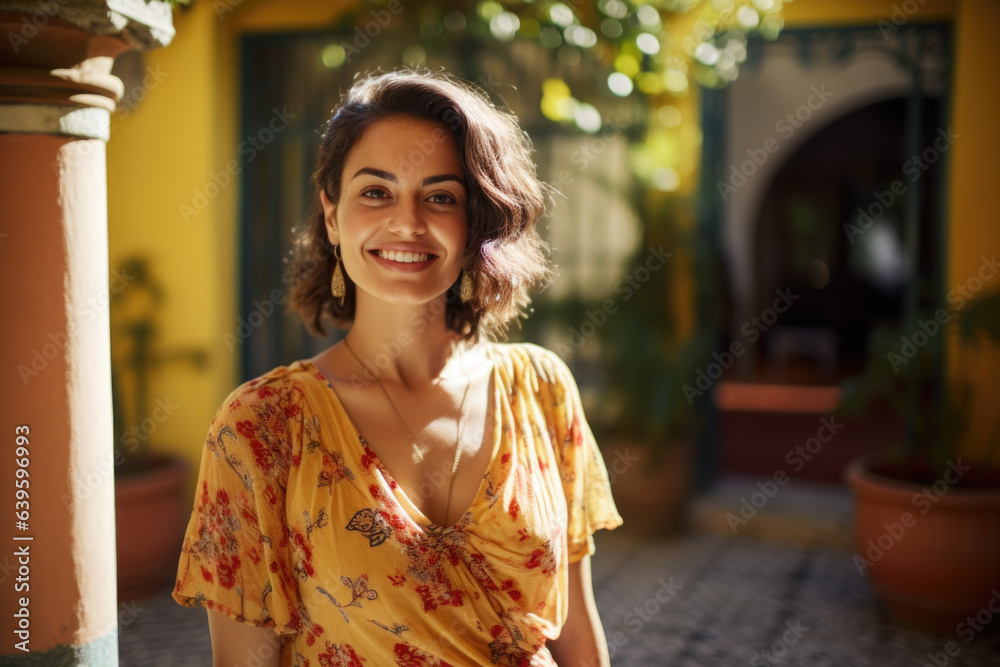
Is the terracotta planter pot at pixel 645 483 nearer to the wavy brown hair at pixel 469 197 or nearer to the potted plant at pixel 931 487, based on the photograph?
the potted plant at pixel 931 487

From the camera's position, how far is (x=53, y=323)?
4.95 feet

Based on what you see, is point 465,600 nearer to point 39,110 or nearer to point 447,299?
point 447,299

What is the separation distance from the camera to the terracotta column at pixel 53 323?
1.48m

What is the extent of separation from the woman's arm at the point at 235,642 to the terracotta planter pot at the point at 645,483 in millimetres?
3911

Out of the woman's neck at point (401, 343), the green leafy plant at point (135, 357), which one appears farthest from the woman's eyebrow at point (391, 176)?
the green leafy plant at point (135, 357)

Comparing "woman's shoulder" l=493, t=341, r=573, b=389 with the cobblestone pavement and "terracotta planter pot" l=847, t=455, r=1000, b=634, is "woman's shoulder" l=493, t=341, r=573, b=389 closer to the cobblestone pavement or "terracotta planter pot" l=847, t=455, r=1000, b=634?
the cobblestone pavement

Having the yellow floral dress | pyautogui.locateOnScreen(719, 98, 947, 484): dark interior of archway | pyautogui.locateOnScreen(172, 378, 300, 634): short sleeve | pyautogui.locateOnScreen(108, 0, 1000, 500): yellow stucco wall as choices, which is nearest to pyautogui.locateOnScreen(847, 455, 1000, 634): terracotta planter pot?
pyautogui.locateOnScreen(108, 0, 1000, 500): yellow stucco wall

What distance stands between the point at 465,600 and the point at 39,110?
105 cm

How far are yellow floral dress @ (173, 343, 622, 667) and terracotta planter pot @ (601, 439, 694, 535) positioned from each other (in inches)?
144

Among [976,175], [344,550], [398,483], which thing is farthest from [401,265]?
[976,175]

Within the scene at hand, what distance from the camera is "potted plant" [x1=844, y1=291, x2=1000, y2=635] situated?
409cm

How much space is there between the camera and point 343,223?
5.65 ft

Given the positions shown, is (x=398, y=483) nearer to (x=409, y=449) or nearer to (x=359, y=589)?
(x=409, y=449)

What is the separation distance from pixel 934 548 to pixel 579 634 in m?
2.93
